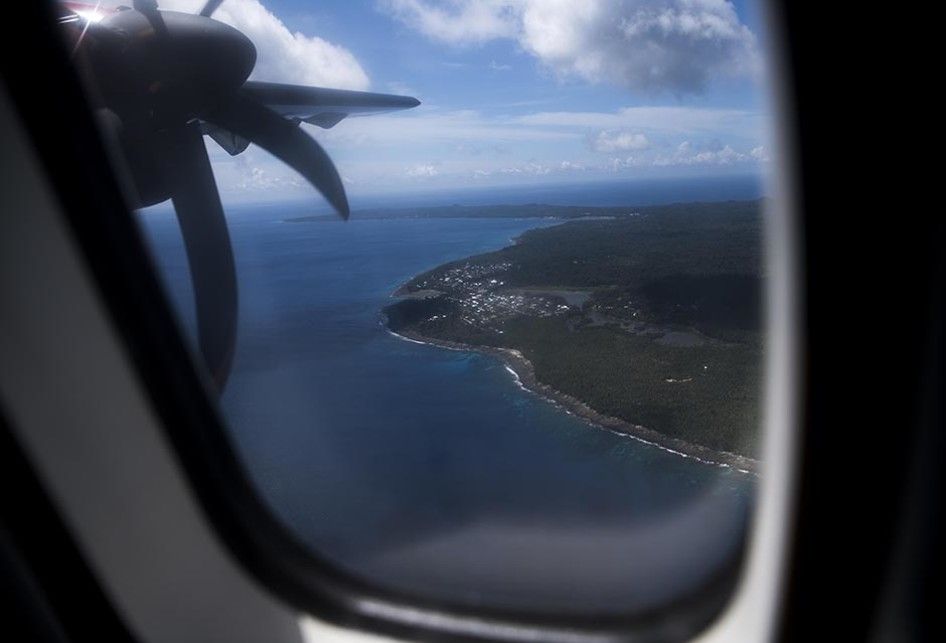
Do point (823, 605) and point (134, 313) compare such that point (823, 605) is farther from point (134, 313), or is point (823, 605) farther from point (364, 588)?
point (134, 313)

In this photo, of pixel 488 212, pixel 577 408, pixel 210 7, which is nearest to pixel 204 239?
pixel 210 7

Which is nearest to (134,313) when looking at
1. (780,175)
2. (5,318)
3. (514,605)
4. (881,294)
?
(5,318)

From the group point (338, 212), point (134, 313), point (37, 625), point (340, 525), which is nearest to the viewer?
point (37, 625)

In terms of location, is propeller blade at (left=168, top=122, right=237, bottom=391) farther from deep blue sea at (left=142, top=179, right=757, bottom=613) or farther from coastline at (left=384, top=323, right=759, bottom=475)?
coastline at (left=384, top=323, right=759, bottom=475)

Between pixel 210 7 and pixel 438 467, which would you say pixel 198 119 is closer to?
pixel 210 7

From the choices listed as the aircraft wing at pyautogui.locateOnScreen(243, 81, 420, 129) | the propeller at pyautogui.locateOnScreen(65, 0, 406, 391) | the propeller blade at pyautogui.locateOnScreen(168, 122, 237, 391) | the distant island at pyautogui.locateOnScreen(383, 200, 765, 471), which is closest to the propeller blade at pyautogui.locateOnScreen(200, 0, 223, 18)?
the propeller at pyautogui.locateOnScreen(65, 0, 406, 391)

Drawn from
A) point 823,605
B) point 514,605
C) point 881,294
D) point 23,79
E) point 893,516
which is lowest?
point 514,605
